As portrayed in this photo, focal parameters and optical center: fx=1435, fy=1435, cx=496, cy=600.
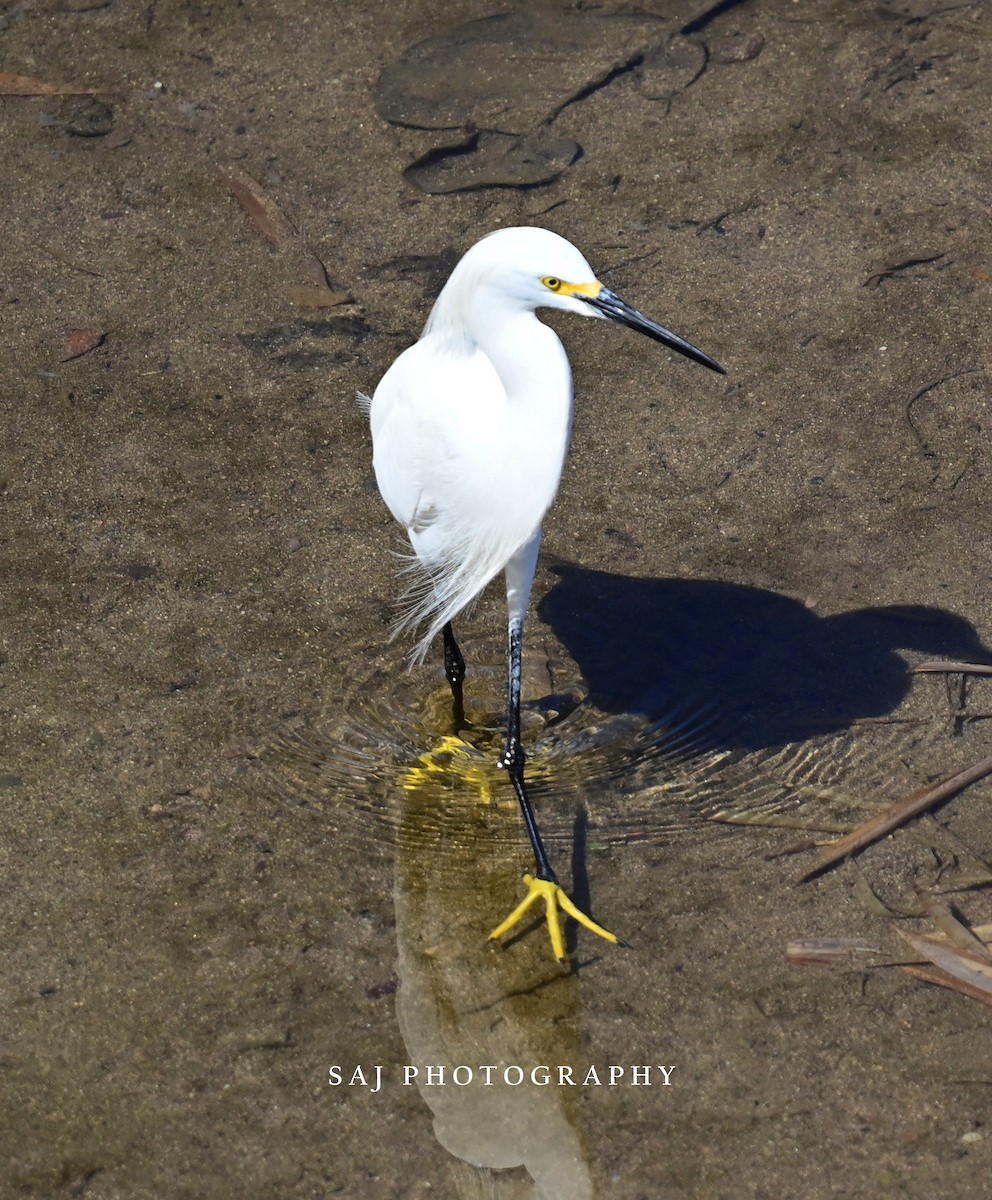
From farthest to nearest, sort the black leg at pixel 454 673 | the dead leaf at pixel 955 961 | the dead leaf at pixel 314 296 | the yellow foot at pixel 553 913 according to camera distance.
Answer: the dead leaf at pixel 314 296, the black leg at pixel 454 673, the yellow foot at pixel 553 913, the dead leaf at pixel 955 961

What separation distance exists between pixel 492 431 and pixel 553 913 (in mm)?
965

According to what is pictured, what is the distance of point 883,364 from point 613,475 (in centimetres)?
92

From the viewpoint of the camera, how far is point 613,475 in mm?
3930

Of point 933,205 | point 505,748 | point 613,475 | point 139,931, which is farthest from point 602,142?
point 139,931

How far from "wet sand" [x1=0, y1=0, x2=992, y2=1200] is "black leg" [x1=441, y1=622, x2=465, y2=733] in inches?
2.9

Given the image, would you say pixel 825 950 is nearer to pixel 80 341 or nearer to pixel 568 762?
pixel 568 762

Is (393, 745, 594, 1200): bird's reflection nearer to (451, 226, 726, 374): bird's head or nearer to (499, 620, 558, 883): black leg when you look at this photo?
(499, 620, 558, 883): black leg

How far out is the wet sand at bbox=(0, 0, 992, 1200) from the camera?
2580 millimetres

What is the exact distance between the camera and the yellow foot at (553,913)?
2822mm

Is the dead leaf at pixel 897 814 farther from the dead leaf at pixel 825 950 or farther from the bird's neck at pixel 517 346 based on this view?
the bird's neck at pixel 517 346

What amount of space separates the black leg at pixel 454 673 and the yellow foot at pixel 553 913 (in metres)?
0.55

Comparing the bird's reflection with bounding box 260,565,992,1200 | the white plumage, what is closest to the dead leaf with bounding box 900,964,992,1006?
the bird's reflection with bounding box 260,565,992,1200

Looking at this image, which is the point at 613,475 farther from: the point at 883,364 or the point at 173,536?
the point at 173,536

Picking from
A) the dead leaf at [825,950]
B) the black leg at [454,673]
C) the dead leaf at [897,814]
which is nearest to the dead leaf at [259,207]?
the black leg at [454,673]
